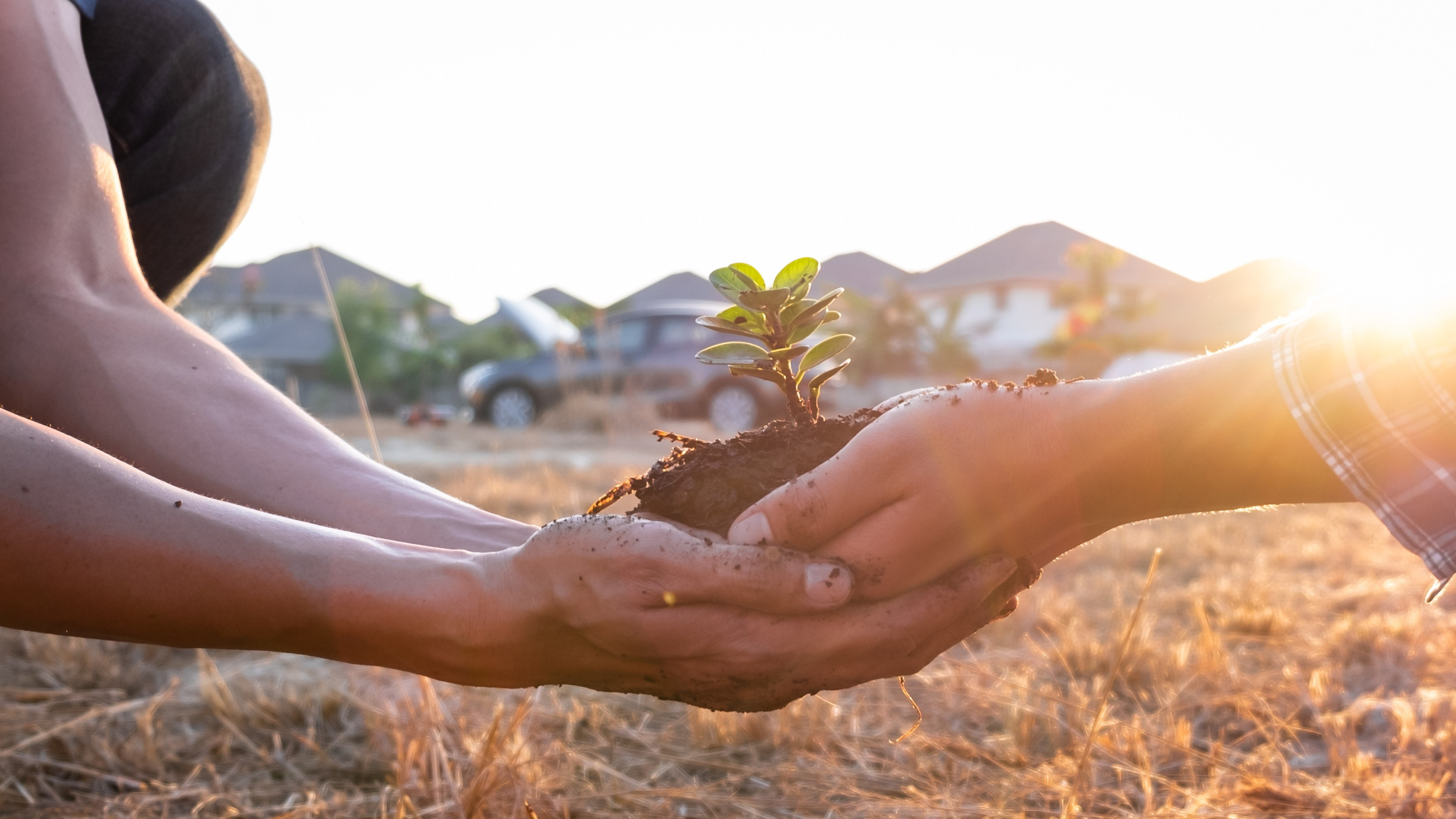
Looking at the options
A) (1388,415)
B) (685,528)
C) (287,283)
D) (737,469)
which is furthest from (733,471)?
(287,283)

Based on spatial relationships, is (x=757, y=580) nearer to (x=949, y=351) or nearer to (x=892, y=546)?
(x=892, y=546)

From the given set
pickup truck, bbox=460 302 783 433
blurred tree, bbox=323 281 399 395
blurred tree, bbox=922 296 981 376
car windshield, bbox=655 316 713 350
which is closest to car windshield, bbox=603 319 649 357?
pickup truck, bbox=460 302 783 433

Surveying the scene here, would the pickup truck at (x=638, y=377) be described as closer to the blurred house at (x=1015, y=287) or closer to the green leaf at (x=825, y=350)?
the green leaf at (x=825, y=350)

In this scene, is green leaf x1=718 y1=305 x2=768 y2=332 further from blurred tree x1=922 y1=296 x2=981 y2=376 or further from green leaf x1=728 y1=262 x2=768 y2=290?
blurred tree x1=922 y1=296 x2=981 y2=376

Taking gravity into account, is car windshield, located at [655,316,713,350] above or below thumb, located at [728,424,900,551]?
above

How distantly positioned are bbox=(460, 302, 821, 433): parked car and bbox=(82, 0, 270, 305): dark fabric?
19.1ft

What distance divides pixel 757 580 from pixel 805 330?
462 millimetres

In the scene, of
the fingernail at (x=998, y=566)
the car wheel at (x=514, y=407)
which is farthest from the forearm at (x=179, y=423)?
the car wheel at (x=514, y=407)

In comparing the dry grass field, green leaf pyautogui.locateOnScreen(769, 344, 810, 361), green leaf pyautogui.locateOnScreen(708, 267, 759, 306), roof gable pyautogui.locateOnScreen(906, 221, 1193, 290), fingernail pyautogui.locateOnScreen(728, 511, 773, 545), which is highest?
roof gable pyautogui.locateOnScreen(906, 221, 1193, 290)

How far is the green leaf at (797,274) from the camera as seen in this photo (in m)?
1.23

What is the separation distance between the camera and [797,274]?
1.23m

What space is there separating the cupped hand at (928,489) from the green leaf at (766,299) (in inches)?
11.0

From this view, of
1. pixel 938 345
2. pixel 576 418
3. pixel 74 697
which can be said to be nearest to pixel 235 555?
pixel 74 697

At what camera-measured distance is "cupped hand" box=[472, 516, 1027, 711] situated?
0.91 m
